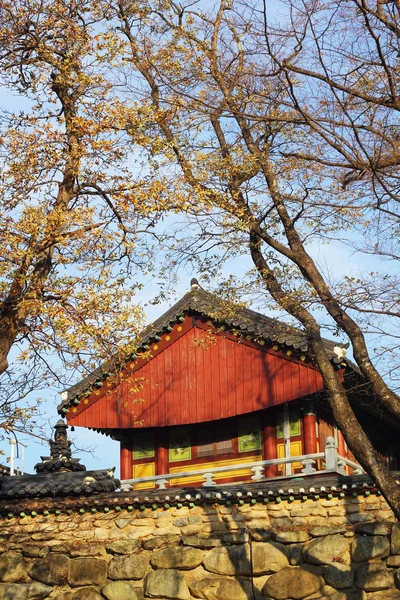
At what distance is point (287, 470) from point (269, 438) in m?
1.07

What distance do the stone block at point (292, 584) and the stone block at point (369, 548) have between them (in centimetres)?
83

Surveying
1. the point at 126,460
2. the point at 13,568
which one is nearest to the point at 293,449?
the point at 126,460

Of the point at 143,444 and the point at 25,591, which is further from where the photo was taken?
the point at 143,444

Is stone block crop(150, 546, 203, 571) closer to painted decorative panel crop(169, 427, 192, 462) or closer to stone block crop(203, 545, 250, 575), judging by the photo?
stone block crop(203, 545, 250, 575)

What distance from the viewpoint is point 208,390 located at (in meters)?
24.2

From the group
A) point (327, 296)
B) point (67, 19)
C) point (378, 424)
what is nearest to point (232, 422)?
point (378, 424)

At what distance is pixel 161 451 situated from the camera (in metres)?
24.4

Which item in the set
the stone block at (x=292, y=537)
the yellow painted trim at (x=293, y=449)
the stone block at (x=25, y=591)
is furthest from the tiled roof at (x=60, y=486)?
the yellow painted trim at (x=293, y=449)

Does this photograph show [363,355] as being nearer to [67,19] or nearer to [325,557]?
[325,557]

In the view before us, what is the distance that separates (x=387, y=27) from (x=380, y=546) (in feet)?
30.5

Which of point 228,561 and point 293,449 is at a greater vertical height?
point 293,449

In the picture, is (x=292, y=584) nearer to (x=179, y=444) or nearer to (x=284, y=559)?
(x=284, y=559)

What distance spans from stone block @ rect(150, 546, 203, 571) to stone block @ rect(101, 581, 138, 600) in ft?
2.11

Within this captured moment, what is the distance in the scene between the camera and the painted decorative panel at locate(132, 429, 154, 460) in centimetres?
2472
